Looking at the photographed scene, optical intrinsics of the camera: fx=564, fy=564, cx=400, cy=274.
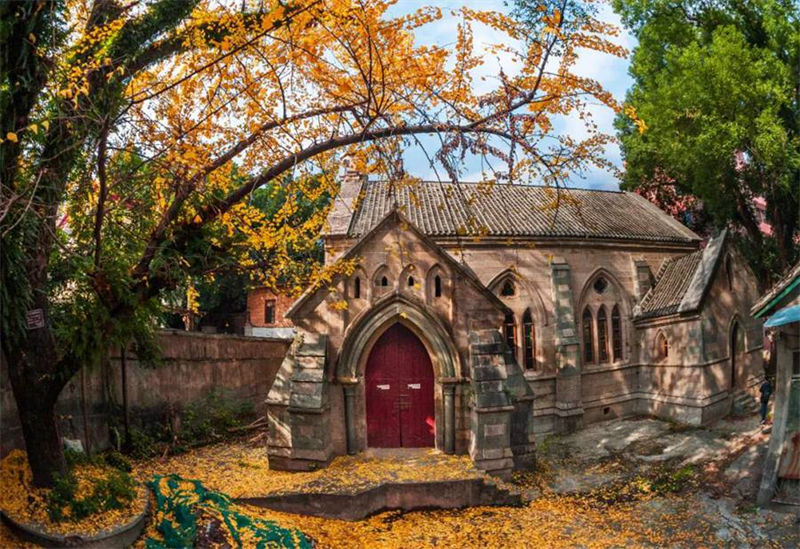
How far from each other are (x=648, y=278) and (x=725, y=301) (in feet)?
10.5

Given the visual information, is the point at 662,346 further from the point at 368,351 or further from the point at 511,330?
the point at 368,351

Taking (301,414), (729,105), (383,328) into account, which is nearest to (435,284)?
(383,328)

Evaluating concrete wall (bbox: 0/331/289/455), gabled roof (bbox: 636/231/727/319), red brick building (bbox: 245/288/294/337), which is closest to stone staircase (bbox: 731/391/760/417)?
gabled roof (bbox: 636/231/727/319)

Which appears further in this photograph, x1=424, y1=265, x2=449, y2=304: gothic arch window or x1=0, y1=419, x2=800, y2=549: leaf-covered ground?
x1=424, y1=265, x2=449, y2=304: gothic arch window

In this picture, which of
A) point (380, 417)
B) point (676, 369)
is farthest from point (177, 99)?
point (676, 369)

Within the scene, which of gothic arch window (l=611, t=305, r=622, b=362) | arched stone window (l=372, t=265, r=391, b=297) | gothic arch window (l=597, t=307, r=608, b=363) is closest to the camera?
arched stone window (l=372, t=265, r=391, b=297)

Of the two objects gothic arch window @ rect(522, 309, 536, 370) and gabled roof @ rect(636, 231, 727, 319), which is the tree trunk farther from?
gabled roof @ rect(636, 231, 727, 319)

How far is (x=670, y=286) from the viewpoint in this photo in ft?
73.2

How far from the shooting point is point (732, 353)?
832 inches

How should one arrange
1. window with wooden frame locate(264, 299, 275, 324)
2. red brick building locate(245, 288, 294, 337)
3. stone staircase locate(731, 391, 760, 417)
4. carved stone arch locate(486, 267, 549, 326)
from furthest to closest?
1. window with wooden frame locate(264, 299, 275, 324)
2. red brick building locate(245, 288, 294, 337)
3. carved stone arch locate(486, 267, 549, 326)
4. stone staircase locate(731, 391, 760, 417)

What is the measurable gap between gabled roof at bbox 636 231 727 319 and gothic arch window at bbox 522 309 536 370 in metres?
4.82

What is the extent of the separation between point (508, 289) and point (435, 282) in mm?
7853

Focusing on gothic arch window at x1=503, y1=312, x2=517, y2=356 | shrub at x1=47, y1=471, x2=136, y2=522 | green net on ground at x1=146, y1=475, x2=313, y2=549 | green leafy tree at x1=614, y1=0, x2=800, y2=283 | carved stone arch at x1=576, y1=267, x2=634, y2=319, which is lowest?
green net on ground at x1=146, y1=475, x2=313, y2=549

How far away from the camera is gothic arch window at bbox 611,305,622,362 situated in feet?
75.6
